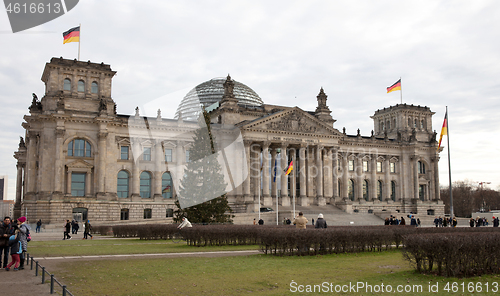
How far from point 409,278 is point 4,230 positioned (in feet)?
52.0

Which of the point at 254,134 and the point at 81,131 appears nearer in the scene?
the point at 81,131

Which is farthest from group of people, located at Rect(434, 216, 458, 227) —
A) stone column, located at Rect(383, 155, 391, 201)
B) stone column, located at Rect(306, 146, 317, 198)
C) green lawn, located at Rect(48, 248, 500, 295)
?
green lawn, located at Rect(48, 248, 500, 295)

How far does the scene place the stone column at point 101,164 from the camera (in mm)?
66706

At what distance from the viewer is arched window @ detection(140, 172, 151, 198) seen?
7250cm

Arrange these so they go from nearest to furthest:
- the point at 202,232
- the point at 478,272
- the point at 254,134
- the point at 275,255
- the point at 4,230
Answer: the point at 478,272 → the point at 4,230 → the point at 275,255 → the point at 202,232 → the point at 254,134

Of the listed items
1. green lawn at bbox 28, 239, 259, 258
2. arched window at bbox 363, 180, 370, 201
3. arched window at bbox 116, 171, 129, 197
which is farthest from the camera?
arched window at bbox 363, 180, 370, 201

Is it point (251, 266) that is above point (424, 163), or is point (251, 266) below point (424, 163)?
below

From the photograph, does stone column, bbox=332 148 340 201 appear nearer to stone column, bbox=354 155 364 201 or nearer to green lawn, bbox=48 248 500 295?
stone column, bbox=354 155 364 201

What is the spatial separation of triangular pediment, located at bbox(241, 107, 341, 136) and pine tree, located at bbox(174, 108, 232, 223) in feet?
87.7

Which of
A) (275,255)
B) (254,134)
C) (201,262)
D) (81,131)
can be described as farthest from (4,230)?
(254,134)

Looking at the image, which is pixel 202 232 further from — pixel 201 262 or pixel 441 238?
pixel 441 238

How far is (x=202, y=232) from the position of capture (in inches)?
1185

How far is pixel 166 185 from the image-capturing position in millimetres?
74062

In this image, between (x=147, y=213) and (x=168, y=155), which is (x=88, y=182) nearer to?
(x=147, y=213)
